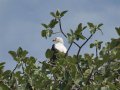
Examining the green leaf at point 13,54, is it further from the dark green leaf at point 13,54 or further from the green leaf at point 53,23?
the green leaf at point 53,23

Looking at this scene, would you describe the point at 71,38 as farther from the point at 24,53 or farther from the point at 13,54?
the point at 13,54

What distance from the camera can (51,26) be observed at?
525cm

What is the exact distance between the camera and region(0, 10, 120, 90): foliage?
4.34m

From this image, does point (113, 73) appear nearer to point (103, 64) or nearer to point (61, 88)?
point (103, 64)

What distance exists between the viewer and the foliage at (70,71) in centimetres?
434

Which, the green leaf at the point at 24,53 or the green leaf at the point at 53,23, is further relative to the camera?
the green leaf at the point at 53,23

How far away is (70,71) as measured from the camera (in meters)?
4.41

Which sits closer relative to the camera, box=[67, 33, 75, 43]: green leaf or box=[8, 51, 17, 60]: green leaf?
box=[8, 51, 17, 60]: green leaf

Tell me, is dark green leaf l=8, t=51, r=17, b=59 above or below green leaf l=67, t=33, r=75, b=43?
below

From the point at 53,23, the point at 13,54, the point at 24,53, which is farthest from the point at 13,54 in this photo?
the point at 53,23

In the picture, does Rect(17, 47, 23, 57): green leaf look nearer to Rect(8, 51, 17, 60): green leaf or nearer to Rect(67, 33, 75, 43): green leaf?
Rect(8, 51, 17, 60): green leaf

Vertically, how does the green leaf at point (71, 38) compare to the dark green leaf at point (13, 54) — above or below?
above

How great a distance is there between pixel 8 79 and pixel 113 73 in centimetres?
112

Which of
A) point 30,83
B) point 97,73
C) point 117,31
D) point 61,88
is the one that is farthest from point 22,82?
point 117,31
